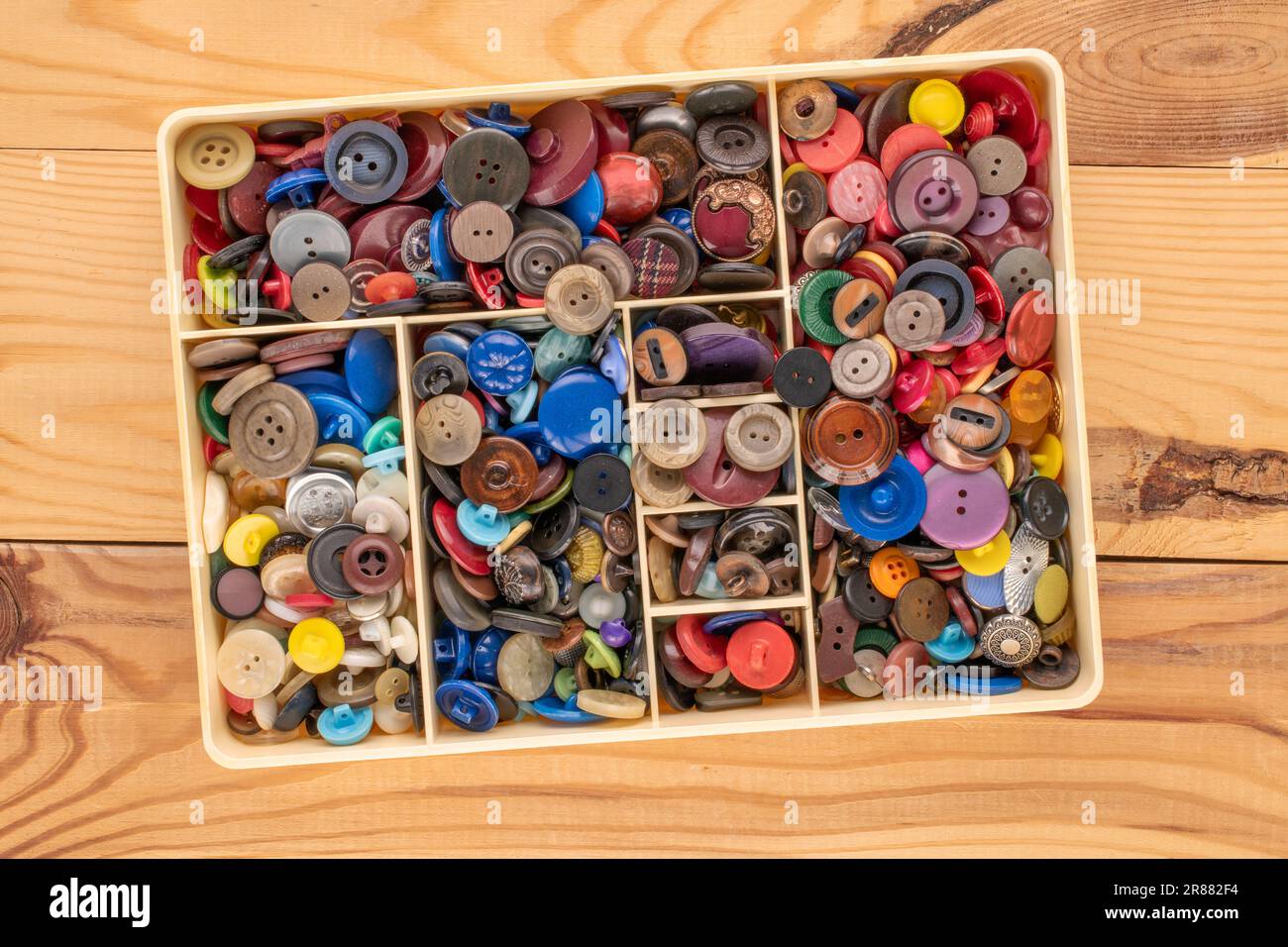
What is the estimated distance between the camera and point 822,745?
186 cm

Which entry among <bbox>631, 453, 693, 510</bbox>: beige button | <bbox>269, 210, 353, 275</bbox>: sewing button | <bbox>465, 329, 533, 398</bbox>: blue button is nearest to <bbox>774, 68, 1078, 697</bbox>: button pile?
<bbox>631, 453, 693, 510</bbox>: beige button

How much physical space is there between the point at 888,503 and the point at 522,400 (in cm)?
67

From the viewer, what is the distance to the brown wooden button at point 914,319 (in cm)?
162

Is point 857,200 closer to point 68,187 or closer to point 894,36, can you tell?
point 894,36

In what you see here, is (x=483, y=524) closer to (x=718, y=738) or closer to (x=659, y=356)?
(x=659, y=356)

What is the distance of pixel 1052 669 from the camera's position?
5.54 feet

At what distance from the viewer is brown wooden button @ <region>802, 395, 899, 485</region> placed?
1.64 metres

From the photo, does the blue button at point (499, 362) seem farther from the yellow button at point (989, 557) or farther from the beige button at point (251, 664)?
the yellow button at point (989, 557)

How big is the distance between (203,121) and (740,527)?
1160 mm

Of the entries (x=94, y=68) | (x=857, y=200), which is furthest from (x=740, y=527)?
(x=94, y=68)

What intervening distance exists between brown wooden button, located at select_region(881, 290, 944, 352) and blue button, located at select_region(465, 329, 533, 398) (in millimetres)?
626

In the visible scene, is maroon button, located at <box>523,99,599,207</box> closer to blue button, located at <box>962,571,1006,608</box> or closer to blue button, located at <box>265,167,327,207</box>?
blue button, located at <box>265,167,327,207</box>

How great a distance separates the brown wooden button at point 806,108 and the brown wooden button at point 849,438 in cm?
47

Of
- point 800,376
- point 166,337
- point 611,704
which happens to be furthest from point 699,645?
point 166,337
